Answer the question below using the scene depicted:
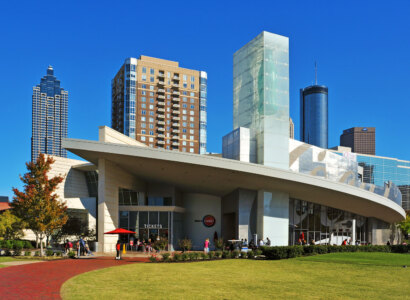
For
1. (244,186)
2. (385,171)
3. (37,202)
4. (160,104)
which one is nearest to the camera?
(37,202)

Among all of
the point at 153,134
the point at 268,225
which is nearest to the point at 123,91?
the point at 153,134

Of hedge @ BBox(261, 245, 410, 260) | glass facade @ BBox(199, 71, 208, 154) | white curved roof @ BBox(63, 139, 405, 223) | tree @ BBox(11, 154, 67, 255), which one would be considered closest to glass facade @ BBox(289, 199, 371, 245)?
white curved roof @ BBox(63, 139, 405, 223)

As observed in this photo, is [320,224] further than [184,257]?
Yes

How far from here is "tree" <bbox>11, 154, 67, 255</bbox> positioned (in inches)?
1210

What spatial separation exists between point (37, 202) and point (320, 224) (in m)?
31.6

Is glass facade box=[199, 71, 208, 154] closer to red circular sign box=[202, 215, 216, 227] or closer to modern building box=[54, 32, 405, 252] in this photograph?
modern building box=[54, 32, 405, 252]

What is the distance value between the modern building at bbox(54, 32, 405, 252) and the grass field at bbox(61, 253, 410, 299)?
1422 centimetres

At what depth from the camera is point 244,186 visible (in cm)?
4228

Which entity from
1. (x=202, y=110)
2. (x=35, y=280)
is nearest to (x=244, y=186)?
(x=35, y=280)

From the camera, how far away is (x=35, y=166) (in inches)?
1250

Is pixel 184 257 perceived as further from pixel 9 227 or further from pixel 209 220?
pixel 9 227

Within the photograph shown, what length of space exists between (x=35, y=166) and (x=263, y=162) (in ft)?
80.9

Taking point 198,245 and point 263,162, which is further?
point 198,245

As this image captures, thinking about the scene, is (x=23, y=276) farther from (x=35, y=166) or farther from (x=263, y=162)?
(x=263, y=162)
